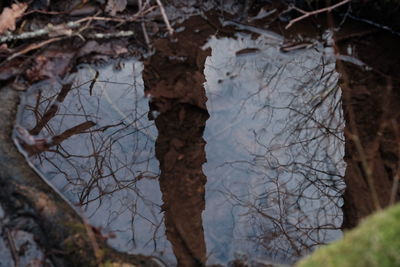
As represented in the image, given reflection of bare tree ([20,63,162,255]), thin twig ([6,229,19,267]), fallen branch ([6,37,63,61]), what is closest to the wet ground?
reflection of bare tree ([20,63,162,255])

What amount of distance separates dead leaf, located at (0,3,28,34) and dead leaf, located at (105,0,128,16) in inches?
33.6

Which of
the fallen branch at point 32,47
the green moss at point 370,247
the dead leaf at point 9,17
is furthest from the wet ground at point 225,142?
the green moss at point 370,247

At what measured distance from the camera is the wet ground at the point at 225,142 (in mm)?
2904

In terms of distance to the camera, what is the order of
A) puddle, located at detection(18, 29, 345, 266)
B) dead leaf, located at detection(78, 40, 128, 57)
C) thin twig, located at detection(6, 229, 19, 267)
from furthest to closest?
dead leaf, located at detection(78, 40, 128, 57)
puddle, located at detection(18, 29, 345, 266)
thin twig, located at detection(6, 229, 19, 267)

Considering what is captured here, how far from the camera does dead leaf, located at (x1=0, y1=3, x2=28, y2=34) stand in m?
3.91

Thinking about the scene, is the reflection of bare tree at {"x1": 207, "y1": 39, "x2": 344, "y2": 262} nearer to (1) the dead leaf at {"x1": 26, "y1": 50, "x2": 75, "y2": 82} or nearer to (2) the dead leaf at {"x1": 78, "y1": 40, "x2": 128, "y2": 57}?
(2) the dead leaf at {"x1": 78, "y1": 40, "x2": 128, "y2": 57}

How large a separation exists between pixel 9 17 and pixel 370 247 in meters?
3.71

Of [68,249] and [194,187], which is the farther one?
[194,187]

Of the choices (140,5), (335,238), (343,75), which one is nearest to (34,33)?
(140,5)

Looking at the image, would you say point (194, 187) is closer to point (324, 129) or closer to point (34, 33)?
point (324, 129)

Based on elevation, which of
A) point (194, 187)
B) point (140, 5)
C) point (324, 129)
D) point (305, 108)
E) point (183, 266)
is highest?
point (140, 5)

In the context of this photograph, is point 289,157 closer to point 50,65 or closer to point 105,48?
point 105,48

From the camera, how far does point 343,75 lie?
3895 millimetres

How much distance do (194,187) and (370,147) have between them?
4.62ft
